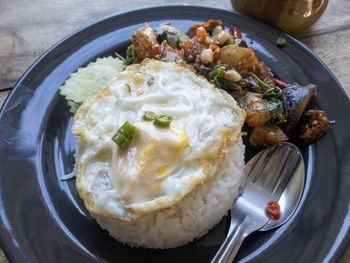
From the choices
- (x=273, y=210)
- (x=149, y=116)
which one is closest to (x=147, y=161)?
(x=149, y=116)

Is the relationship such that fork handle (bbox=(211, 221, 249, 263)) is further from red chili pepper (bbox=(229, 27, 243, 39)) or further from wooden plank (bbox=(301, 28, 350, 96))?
wooden plank (bbox=(301, 28, 350, 96))

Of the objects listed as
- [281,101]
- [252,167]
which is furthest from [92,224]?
[281,101]

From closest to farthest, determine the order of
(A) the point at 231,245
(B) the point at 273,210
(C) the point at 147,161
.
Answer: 1. (C) the point at 147,161
2. (A) the point at 231,245
3. (B) the point at 273,210

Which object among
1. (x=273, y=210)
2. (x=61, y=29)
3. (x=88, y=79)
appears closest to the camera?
(x=273, y=210)

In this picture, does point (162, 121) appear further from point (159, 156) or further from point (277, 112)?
point (277, 112)

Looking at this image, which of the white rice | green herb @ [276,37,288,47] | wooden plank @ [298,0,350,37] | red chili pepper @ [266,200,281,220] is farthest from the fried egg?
wooden plank @ [298,0,350,37]

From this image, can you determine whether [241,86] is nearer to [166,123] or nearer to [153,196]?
[166,123]
